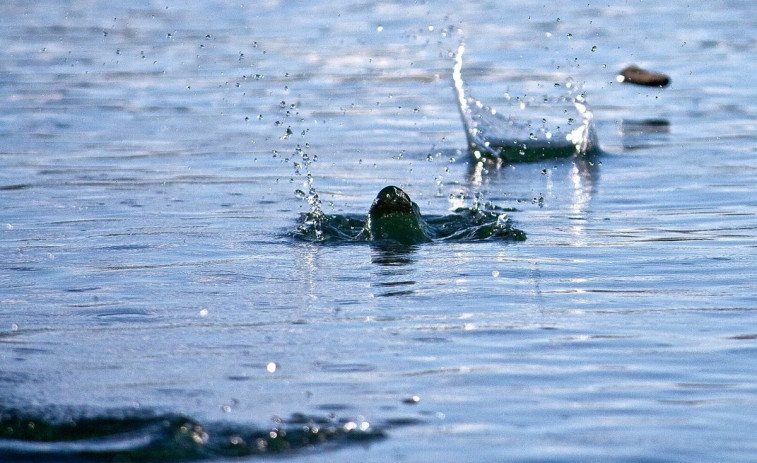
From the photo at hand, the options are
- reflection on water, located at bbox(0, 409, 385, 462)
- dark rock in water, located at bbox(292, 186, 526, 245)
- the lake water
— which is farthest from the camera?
dark rock in water, located at bbox(292, 186, 526, 245)

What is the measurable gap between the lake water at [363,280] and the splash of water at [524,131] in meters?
0.31

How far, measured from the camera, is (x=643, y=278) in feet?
25.1

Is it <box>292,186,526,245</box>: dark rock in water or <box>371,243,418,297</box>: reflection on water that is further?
<box>292,186,526,245</box>: dark rock in water

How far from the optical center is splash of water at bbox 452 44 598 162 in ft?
42.1

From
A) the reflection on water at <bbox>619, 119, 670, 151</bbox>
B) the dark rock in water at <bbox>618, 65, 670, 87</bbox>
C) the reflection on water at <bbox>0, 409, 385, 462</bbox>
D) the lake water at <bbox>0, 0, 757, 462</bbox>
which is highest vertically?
the dark rock in water at <bbox>618, 65, 670, 87</bbox>

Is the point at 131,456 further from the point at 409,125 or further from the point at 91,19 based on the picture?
the point at 91,19

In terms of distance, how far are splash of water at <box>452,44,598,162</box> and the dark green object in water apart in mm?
3607

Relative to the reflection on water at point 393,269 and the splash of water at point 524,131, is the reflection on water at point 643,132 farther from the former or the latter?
the reflection on water at point 393,269

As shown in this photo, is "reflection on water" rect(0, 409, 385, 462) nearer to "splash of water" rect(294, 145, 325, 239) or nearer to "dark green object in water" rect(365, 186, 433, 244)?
"dark green object in water" rect(365, 186, 433, 244)

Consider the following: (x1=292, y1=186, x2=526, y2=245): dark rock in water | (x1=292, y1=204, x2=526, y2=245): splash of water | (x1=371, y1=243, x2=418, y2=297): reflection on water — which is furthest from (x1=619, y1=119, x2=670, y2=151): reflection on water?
(x1=371, y1=243, x2=418, y2=297): reflection on water

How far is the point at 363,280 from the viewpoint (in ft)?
25.1

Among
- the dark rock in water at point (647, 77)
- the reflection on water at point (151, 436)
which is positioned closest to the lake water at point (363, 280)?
the reflection on water at point (151, 436)

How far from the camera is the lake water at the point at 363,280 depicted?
521 cm

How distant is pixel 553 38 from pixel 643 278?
1493 centimetres
